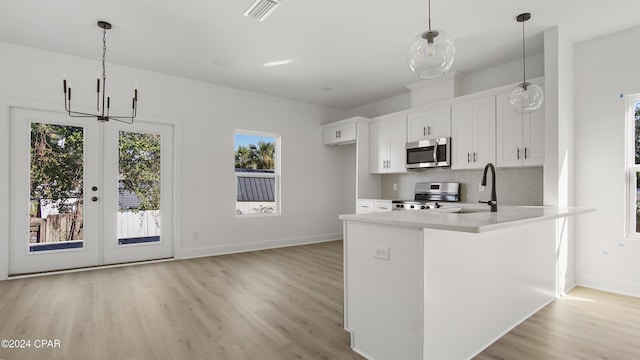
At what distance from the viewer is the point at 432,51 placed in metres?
1.82

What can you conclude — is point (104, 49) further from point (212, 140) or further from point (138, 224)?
point (138, 224)

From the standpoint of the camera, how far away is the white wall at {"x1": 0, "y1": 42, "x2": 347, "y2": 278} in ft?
12.8

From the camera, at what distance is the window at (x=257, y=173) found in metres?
5.58

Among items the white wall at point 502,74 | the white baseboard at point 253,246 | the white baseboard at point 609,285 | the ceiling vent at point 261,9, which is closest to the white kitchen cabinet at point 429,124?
the white wall at point 502,74

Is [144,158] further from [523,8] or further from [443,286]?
[523,8]

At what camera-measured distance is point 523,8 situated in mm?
2992

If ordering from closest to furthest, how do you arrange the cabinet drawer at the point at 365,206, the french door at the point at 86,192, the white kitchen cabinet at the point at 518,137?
the white kitchen cabinet at the point at 518,137 → the french door at the point at 86,192 → the cabinet drawer at the point at 365,206

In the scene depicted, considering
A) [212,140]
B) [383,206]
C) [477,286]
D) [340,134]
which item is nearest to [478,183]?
[383,206]

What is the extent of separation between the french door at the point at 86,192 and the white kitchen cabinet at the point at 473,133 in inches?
166

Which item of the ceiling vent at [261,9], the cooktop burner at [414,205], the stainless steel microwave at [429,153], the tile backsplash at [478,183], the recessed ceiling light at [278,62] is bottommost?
the cooktop burner at [414,205]

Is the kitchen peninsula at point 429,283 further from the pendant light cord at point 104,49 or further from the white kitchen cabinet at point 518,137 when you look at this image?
the pendant light cord at point 104,49

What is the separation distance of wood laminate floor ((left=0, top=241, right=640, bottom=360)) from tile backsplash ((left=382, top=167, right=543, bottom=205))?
1.19 metres

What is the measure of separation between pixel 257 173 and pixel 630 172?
5.02 m

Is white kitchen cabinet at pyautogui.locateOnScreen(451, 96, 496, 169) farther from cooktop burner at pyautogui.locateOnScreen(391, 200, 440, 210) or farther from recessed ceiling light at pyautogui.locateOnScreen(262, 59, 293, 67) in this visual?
recessed ceiling light at pyautogui.locateOnScreen(262, 59, 293, 67)
